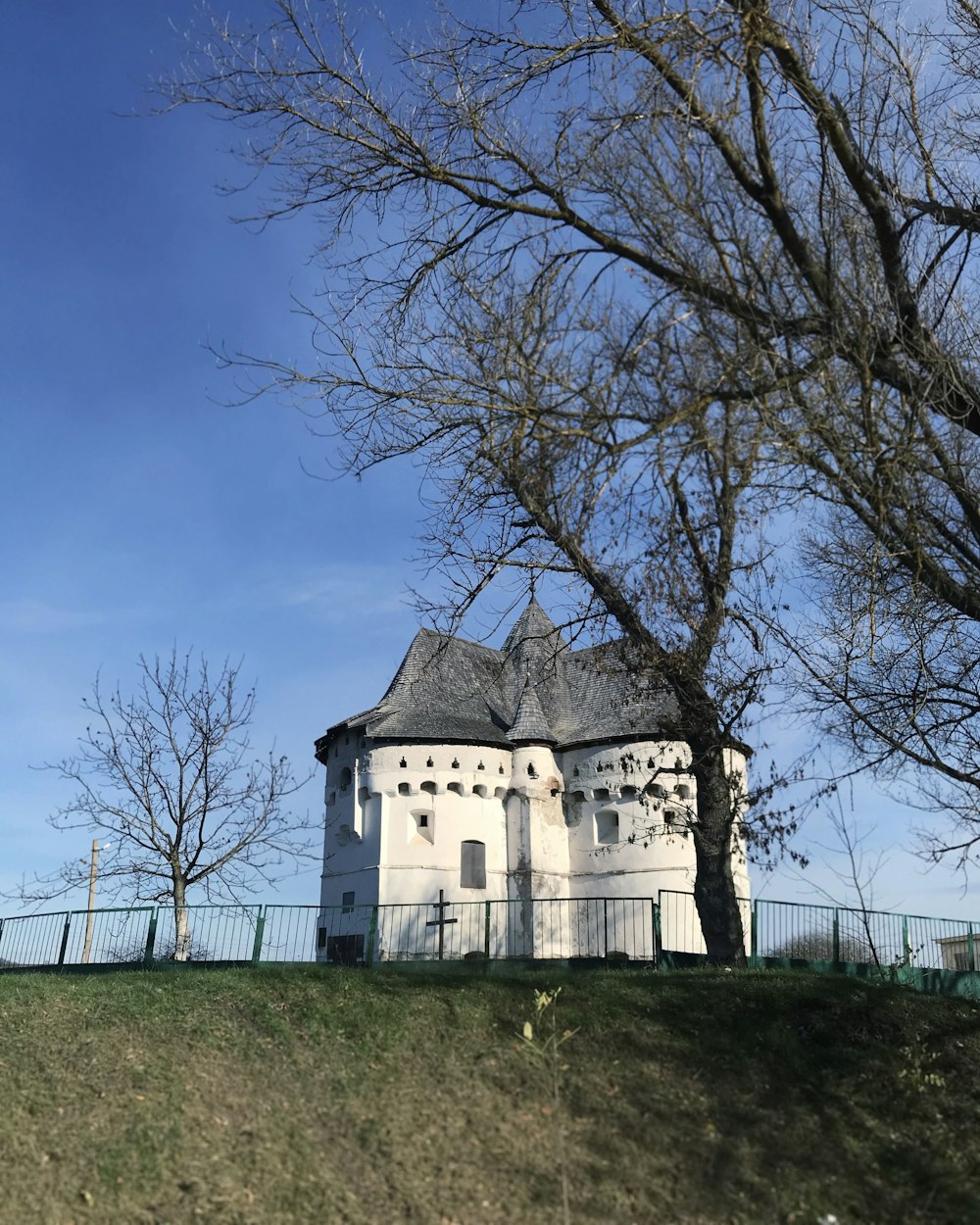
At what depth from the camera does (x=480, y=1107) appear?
31.9ft

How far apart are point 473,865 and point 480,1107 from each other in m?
24.0

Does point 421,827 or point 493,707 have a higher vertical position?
point 493,707

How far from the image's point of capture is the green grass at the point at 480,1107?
8.38m

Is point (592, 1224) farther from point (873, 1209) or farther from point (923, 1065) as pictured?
point (923, 1065)

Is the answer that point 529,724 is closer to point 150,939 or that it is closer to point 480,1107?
point 150,939

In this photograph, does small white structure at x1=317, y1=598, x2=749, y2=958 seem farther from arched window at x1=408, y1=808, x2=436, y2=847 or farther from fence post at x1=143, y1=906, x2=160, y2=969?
fence post at x1=143, y1=906, x2=160, y2=969

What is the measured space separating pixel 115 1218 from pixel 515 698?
28739 mm

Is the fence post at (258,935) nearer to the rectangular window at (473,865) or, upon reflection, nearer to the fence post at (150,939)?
the fence post at (150,939)

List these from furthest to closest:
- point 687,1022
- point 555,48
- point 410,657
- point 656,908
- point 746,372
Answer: point 410,657 → point 656,908 → point 687,1022 → point 555,48 → point 746,372

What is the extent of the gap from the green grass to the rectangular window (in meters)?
19.8

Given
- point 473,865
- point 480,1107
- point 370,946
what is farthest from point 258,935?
point 473,865

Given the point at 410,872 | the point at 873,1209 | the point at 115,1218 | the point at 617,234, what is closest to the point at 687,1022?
the point at 873,1209

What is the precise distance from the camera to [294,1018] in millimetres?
12281

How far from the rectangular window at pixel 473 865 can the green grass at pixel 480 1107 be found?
1985cm
